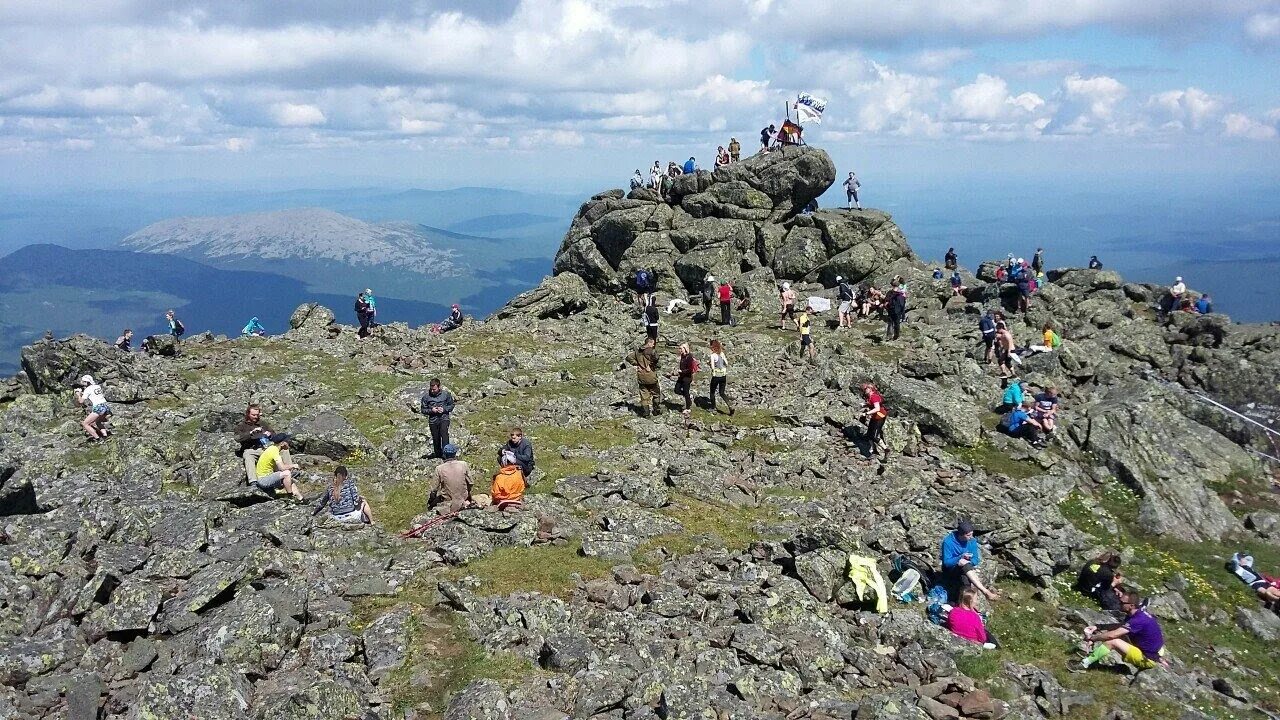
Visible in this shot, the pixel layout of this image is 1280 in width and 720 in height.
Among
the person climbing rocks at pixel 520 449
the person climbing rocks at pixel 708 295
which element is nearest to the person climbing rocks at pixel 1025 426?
the person climbing rocks at pixel 520 449

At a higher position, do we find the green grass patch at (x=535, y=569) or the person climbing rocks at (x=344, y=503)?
the person climbing rocks at (x=344, y=503)

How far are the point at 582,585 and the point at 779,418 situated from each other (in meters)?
17.2

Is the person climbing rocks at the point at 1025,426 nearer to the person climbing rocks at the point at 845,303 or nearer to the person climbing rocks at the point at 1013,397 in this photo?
the person climbing rocks at the point at 1013,397

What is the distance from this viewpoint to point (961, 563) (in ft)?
60.0

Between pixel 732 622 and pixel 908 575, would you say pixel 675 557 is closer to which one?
pixel 732 622

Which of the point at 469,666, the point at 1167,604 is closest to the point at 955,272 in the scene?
the point at 1167,604

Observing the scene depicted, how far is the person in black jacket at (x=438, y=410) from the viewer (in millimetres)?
24016

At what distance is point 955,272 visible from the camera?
59250 millimetres

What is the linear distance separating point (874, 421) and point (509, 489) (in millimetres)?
15191

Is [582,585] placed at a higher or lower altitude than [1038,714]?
higher

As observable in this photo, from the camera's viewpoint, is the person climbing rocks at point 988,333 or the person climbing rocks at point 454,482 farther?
the person climbing rocks at point 988,333

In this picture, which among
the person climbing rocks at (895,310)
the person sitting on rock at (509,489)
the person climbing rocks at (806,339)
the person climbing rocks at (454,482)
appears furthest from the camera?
the person climbing rocks at (895,310)

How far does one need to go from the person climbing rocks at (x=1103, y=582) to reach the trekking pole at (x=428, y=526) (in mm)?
18981

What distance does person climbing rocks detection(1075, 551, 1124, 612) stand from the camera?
1977 cm
